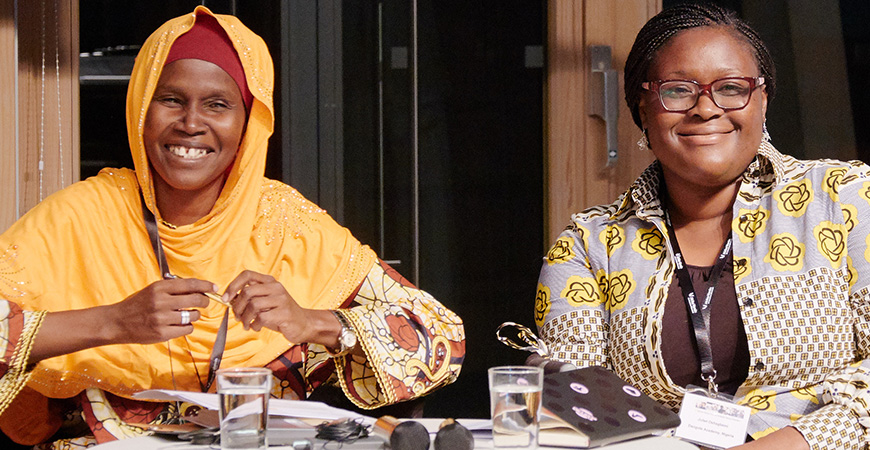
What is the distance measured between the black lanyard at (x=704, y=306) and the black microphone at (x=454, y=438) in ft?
2.43

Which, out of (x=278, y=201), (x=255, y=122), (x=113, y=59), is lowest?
(x=278, y=201)

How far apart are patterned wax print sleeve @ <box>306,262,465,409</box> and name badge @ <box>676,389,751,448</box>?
0.53 meters

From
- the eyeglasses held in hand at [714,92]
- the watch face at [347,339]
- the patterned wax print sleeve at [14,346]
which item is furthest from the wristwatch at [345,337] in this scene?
the eyeglasses held in hand at [714,92]

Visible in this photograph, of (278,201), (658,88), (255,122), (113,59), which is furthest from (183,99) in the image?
(113,59)

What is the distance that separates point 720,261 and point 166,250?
1.18 meters

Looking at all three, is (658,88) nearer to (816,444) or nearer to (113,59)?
(816,444)

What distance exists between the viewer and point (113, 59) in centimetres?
316

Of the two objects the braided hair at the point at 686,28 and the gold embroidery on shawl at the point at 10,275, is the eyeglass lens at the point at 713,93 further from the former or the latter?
the gold embroidery on shawl at the point at 10,275

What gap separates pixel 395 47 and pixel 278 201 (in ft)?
4.87

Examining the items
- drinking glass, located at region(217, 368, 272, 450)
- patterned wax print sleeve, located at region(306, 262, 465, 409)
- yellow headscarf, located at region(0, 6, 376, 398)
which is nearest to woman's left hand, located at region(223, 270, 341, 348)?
patterned wax print sleeve, located at region(306, 262, 465, 409)

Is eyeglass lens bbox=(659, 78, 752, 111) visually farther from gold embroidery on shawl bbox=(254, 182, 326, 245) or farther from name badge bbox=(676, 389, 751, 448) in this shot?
gold embroidery on shawl bbox=(254, 182, 326, 245)

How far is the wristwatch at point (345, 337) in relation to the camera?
1738 millimetres

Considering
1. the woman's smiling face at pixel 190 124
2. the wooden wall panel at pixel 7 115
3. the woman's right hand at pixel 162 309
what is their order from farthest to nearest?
the wooden wall panel at pixel 7 115
the woman's smiling face at pixel 190 124
the woman's right hand at pixel 162 309

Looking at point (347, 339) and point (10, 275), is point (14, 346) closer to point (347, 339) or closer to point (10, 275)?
point (10, 275)
